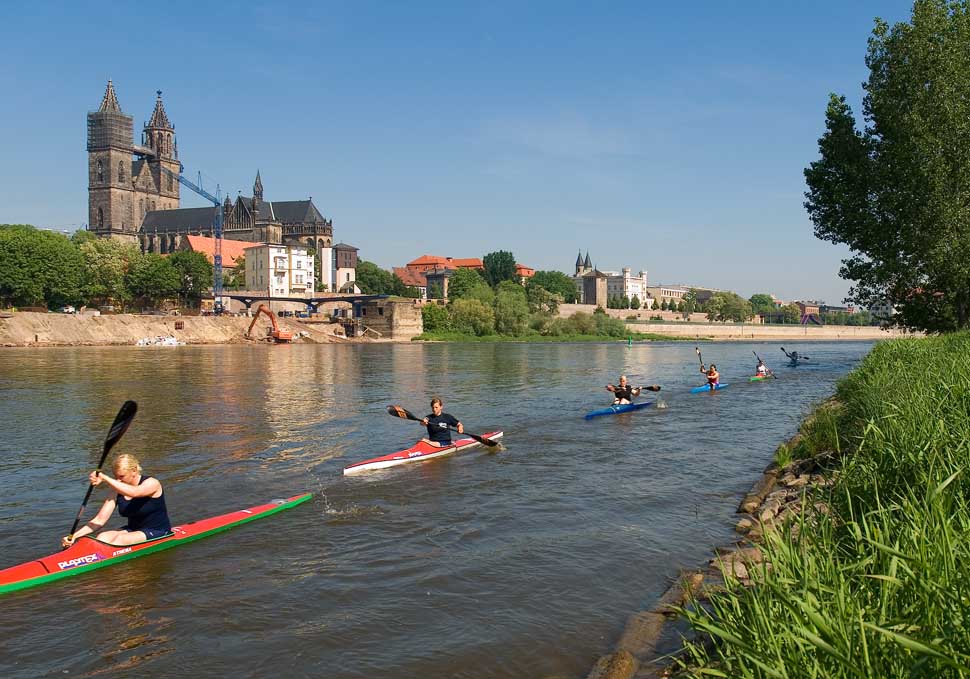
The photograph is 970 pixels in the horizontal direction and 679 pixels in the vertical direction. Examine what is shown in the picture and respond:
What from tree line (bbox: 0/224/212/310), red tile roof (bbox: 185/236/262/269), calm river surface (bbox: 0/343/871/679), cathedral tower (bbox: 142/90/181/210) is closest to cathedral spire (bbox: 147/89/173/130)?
cathedral tower (bbox: 142/90/181/210)

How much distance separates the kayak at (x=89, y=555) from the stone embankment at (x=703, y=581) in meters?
6.16

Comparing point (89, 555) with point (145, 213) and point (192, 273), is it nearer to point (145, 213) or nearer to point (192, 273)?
point (192, 273)

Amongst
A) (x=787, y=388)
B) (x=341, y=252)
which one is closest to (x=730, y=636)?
(x=787, y=388)

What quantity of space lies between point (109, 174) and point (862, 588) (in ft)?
548

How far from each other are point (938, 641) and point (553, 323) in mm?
97900

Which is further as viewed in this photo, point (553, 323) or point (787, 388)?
point (553, 323)

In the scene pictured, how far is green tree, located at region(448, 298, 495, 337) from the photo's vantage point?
9744 cm

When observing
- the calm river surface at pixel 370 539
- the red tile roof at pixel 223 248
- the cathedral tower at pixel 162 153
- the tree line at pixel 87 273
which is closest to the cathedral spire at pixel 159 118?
the cathedral tower at pixel 162 153

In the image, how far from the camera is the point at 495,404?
26766mm

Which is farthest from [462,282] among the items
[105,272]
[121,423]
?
[121,423]

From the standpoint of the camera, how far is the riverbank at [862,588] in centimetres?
303

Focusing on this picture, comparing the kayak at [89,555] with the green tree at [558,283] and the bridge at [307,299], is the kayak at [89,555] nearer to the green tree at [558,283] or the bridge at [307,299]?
the bridge at [307,299]

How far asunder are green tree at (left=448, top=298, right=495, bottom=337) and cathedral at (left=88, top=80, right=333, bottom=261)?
52188 mm

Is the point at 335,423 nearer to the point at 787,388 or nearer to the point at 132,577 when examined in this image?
the point at 132,577
